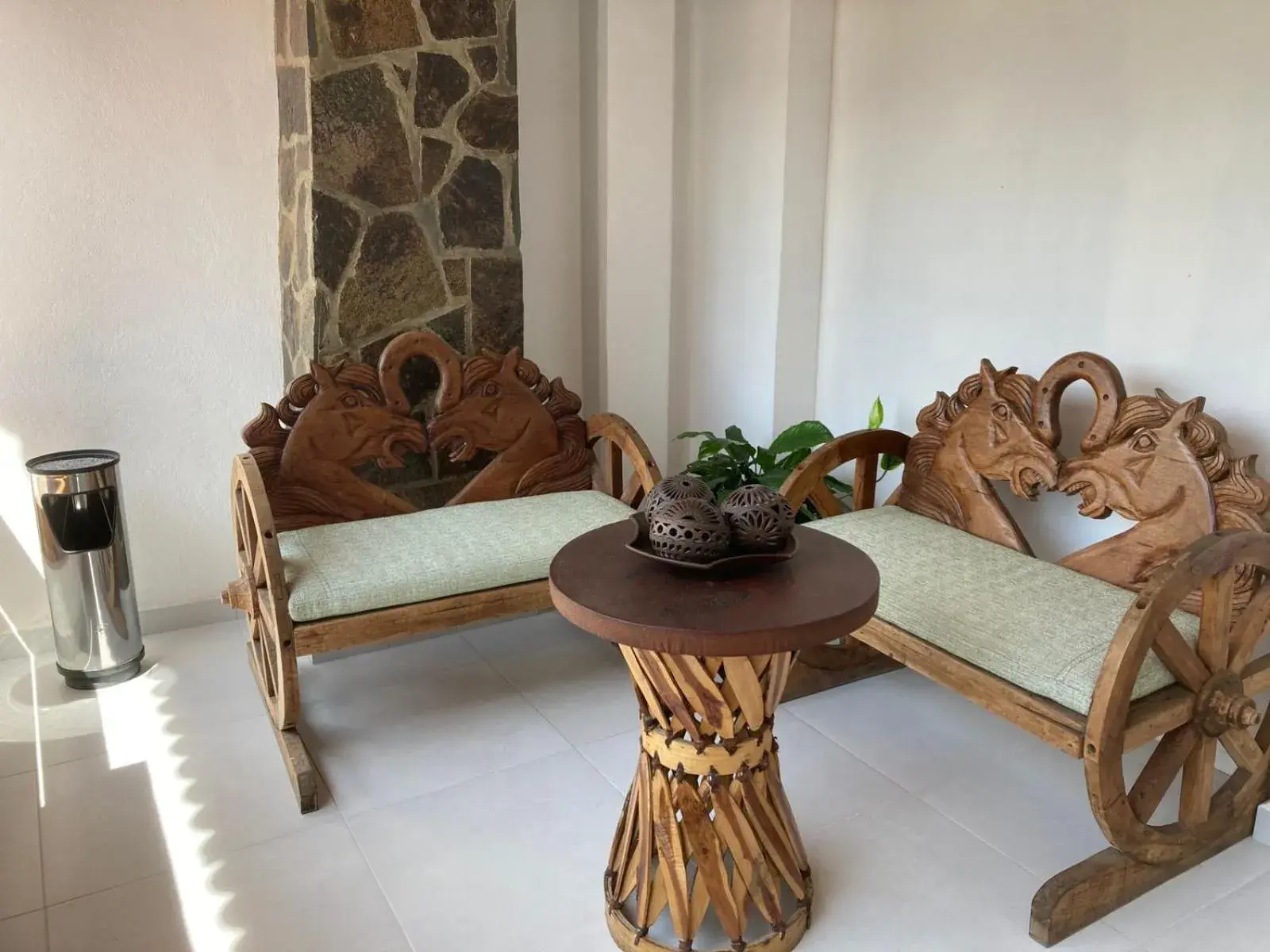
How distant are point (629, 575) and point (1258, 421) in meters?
1.54

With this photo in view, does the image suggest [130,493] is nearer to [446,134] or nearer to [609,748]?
[446,134]

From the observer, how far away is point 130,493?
303cm

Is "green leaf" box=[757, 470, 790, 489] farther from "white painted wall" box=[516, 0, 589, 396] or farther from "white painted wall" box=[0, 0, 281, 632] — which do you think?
"white painted wall" box=[0, 0, 281, 632]

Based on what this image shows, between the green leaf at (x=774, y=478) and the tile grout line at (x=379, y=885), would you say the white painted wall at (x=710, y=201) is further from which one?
the tile grout line at (x=379, y=885)

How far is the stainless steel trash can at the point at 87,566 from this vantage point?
2666 mm

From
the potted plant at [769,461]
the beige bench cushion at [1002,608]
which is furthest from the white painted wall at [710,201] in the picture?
the beige bench cushion at [1002,608]

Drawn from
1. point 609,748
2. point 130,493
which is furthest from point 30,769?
point 609,748

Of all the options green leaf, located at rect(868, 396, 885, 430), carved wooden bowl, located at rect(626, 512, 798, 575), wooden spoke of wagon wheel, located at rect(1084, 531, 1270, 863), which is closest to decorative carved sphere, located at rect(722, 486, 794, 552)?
carved wooden bowl, located at rect(626, 512, 798, 575)

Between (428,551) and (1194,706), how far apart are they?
5.88ft

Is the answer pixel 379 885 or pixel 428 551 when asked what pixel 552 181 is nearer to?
pixel 428 551

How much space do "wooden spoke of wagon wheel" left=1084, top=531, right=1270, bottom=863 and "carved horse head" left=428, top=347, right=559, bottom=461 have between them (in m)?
1.86

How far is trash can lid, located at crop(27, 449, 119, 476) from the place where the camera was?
8.71 feet

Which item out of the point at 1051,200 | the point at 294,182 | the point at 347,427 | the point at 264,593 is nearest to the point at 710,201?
the point at 1051,200

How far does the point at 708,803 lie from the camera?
1714 millimetres
